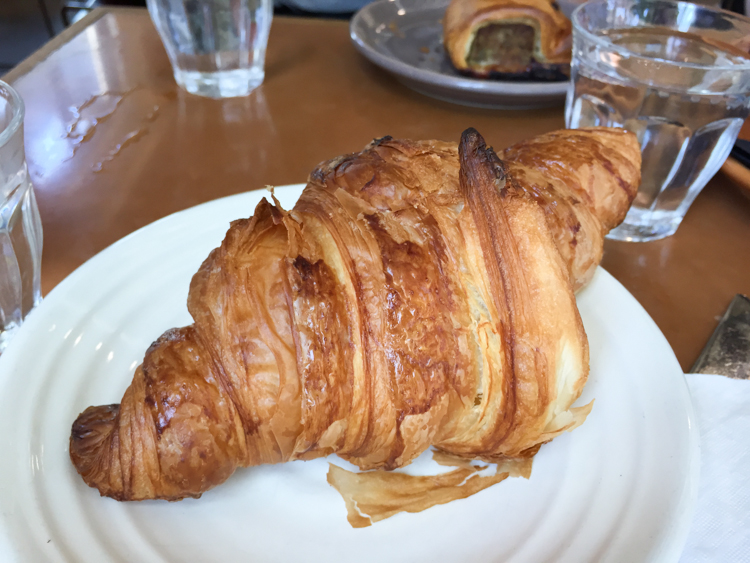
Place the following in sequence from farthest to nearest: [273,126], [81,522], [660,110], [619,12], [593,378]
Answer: [273,126] < [619,12] < [660,110] < [593,378] < [81,522]

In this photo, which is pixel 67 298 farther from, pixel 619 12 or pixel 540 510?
pixel 619 12

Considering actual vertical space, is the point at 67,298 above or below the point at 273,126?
above

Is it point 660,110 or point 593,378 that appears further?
point 660,110

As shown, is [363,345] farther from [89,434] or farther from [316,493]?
[89,434]

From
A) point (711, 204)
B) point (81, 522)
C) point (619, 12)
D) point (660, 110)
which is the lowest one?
point (711, 204)

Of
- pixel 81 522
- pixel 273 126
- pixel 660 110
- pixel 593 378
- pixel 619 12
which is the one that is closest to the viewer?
pixel 81 522

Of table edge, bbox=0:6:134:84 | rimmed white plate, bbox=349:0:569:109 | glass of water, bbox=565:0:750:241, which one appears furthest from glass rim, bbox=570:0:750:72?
table edge, bbox=0:6:134:84

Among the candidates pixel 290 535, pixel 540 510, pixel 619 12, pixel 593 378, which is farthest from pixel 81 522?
pixel 619 12

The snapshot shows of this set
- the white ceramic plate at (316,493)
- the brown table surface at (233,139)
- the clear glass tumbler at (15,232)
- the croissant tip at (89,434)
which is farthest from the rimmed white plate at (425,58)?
the croissant tip at (89,434)

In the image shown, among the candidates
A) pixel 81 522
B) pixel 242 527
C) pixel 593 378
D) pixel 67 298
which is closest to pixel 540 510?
pixel 593 378
